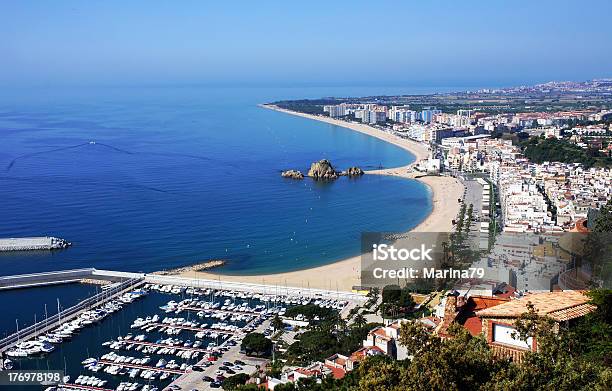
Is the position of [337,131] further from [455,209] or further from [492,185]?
[455,209]

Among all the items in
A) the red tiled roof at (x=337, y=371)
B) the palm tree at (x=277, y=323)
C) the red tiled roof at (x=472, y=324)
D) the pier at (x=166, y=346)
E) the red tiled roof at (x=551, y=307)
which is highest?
the red tiled roof at (x=551, y=307)

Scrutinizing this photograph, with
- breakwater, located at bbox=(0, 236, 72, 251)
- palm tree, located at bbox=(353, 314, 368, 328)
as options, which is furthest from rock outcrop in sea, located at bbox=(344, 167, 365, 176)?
palm tree, located at bbox=(353, 314, 368, 328)

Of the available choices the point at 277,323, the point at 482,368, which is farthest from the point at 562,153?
the point at 482,368

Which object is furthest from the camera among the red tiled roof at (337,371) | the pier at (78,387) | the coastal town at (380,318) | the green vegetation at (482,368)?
the pier at (78,387)

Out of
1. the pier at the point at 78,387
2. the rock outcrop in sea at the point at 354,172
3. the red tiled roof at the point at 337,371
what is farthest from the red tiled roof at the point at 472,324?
the rock outcrop in sea at the point at 354,172

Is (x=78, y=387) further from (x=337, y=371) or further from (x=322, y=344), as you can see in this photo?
(x=337, y=371)

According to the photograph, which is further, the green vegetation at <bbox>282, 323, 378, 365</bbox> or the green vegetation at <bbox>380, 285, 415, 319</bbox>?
the green vegetation at <bbox>380, 285, 415, 319</bbox>

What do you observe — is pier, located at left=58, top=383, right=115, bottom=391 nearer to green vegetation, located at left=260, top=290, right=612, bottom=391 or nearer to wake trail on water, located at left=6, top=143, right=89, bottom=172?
green vegetation, located at left=260, top=290, right=612, bottom=391

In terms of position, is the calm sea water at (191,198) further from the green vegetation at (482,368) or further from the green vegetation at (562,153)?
the green vegetation at (482,368)
